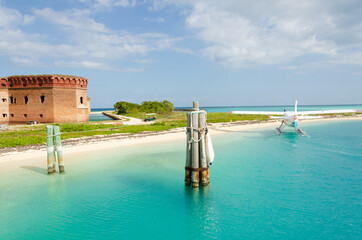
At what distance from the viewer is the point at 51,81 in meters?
39.1

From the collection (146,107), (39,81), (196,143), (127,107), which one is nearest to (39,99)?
(39,81)

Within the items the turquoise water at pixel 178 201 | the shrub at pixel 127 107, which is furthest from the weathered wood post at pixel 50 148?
the shrub at pixel 127 107

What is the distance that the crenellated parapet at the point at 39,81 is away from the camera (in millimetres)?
39250

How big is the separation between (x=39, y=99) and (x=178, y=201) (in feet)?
131

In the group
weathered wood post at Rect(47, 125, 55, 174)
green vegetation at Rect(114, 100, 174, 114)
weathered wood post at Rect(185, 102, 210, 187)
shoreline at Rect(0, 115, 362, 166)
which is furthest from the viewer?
green vegetation at Rect(114, 100, 174, 114)

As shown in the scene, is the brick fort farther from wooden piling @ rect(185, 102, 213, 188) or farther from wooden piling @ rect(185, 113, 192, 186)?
wooden piling @ rect(185, 102, 213, 188)

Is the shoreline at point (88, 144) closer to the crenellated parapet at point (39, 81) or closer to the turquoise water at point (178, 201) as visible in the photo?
the turquoise water at point (178, 201)

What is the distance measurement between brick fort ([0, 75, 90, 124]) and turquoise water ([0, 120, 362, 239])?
27711mm

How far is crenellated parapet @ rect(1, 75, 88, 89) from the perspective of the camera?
39250 mm

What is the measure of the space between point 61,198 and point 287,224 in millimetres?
9705

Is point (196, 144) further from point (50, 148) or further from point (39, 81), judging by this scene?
point (39, 81)

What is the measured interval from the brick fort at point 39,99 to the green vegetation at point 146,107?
33.0 metres

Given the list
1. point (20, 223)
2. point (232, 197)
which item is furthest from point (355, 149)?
point (20, 223)

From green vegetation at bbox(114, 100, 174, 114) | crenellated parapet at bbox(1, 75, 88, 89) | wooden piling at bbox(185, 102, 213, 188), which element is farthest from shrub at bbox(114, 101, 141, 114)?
wooden piling at bbox(185, 102, 213, 188)
